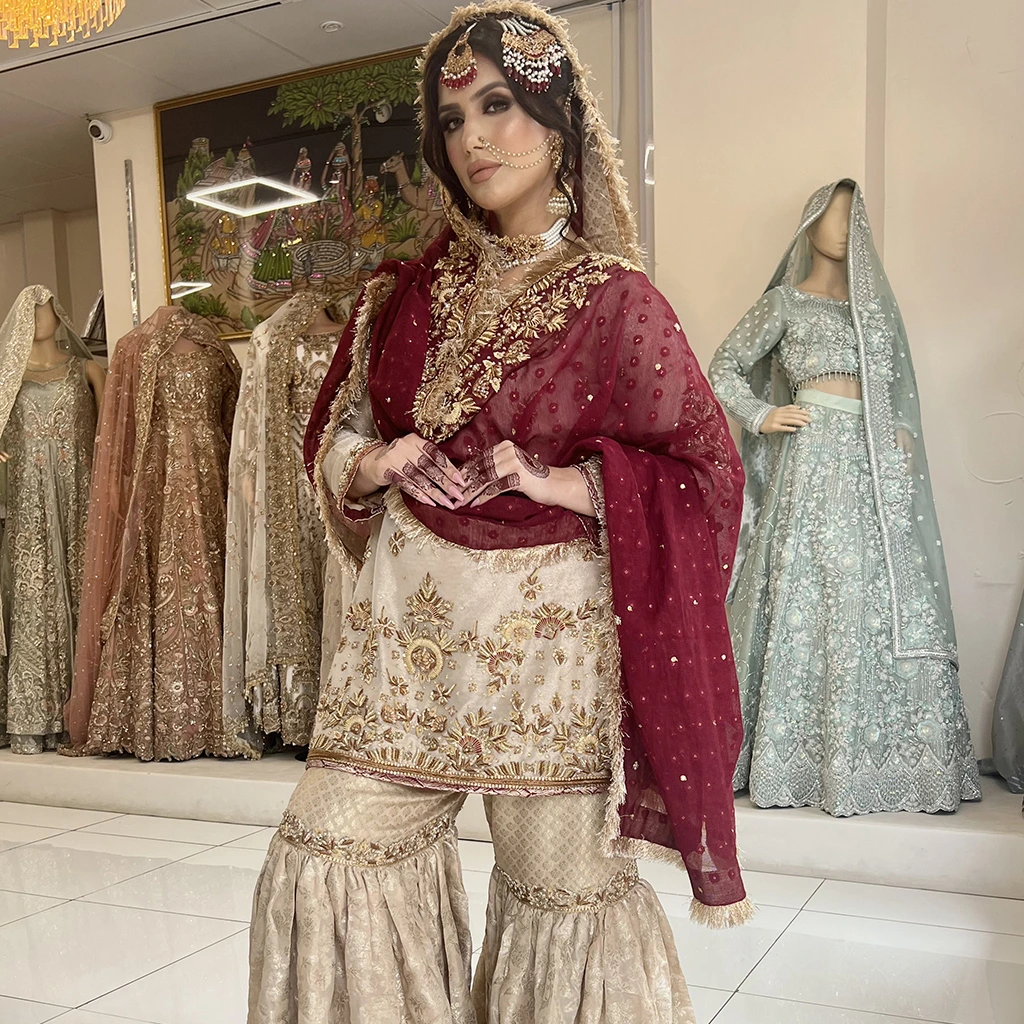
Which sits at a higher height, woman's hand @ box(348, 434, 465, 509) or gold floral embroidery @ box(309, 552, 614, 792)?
woman's hand @ box(348, 434, 465, 509)

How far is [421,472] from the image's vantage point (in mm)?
1313

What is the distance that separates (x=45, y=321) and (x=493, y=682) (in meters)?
3.57

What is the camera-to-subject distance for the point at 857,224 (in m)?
3.02

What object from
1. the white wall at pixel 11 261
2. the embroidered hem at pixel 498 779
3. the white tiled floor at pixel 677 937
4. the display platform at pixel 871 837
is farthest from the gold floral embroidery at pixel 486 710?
the white wall at pixel 11 261

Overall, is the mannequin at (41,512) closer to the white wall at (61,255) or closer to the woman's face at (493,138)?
the white wall at (61,255)

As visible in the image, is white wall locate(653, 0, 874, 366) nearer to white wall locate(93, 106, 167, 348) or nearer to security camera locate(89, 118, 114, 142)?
white wall locate(93, 106, 167, 348)

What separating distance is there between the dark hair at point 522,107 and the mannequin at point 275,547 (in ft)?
7.24

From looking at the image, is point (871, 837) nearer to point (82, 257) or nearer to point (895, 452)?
point (895, 452)

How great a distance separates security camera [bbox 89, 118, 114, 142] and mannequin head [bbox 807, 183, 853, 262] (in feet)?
9.77

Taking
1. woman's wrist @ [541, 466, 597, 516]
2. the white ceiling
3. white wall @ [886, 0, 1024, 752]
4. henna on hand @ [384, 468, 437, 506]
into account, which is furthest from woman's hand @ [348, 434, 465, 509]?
A: the white ceiling

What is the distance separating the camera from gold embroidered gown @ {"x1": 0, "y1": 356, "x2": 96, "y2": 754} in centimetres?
421

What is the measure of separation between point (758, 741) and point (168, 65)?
3.18 m

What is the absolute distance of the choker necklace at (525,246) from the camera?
143cm

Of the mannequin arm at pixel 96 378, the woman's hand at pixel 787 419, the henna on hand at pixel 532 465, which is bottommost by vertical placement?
the henna on hand at pixel 532 465
